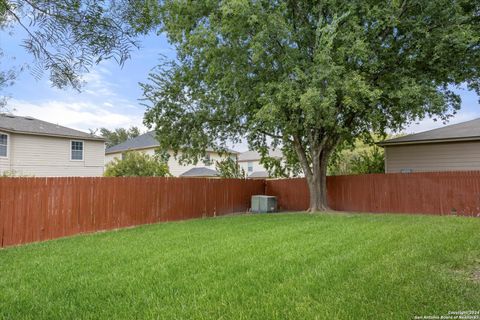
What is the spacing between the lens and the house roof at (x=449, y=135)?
1402 cm

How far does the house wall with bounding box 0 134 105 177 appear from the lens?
18.6 meters

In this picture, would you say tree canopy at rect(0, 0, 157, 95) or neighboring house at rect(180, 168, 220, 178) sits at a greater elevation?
tree canopy at rect(0, 0, 157, 95)

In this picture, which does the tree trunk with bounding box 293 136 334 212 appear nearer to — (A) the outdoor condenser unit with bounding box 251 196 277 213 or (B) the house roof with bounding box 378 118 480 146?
(A) the outdoor condenser unit with bounding box 251 196 277 213

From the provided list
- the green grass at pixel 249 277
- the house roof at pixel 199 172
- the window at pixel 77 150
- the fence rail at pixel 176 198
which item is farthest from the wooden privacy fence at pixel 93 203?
the house roof at pixel 199 172

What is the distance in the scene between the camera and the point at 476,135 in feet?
44.9

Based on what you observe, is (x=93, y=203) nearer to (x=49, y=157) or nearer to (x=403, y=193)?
(x=403, y=193)

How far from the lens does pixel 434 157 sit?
1502 centimetres

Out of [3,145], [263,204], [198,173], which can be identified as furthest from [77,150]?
[263,204]

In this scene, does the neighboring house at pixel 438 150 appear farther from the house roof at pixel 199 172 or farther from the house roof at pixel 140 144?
the house roof at pixel 140 144

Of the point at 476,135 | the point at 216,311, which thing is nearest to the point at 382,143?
the point at 476,135

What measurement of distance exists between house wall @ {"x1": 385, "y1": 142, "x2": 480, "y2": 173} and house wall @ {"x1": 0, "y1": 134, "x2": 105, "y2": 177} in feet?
53.4

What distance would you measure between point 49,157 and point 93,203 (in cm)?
1177

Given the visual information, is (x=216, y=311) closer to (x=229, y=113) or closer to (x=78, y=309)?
(x=78, y=309)

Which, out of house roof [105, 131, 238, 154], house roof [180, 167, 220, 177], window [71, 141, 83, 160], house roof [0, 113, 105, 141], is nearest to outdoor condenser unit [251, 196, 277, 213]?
house roof [0, 113, 105, 141]
